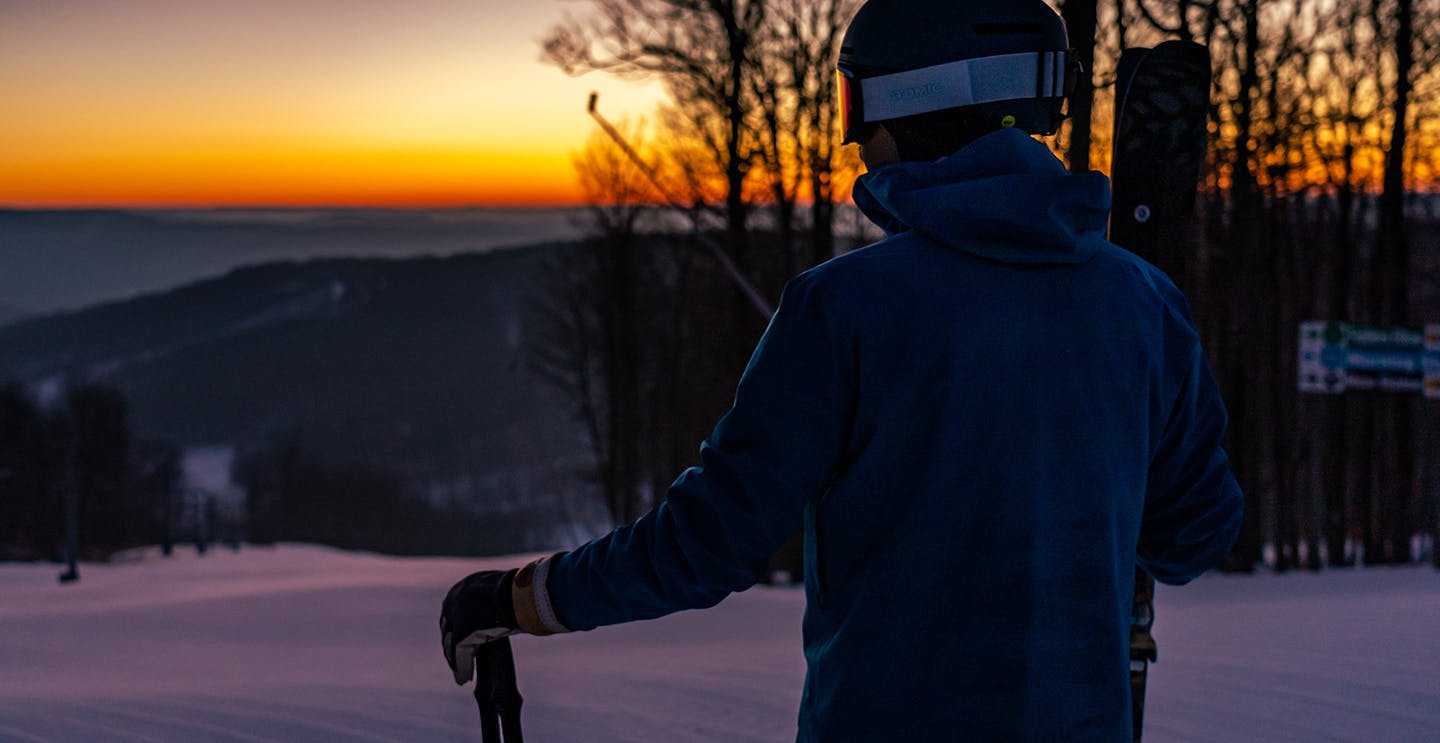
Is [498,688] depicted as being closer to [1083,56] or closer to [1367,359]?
[1083,56]

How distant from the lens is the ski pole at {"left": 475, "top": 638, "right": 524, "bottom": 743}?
7.55 ft

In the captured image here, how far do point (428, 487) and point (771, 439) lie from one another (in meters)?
166

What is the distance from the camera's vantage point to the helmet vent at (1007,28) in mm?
1828

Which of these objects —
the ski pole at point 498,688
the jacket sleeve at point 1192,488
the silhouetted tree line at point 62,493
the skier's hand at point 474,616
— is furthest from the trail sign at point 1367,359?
the silhouetted tree line at point 62,493

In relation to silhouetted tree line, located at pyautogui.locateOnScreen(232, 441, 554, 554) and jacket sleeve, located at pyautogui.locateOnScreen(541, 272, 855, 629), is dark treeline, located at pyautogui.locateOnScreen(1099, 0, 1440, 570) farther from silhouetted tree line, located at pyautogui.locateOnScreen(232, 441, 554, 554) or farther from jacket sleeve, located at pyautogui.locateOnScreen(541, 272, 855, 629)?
silhouetted tree line, located at pyautogui.locateOnScreen(232, 441, 554, 554)

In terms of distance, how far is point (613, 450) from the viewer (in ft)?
121

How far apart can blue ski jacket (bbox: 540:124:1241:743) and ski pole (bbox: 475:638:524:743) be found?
2.46 feet

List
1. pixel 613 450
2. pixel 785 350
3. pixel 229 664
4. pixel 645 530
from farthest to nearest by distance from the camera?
pixel 613 450
pixel 229 664
pixel 645 530
pixel 785 350

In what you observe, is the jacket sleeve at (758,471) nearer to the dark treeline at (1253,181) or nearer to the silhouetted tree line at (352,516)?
the dark treeline at (1253,181)

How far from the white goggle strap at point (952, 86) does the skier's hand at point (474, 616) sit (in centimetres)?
85

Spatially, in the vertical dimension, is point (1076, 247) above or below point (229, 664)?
above

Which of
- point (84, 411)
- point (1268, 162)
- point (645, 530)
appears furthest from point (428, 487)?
point (645, 530)

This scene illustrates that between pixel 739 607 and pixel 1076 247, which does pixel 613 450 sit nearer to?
pixel 739 607

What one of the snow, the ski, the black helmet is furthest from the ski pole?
the snow
